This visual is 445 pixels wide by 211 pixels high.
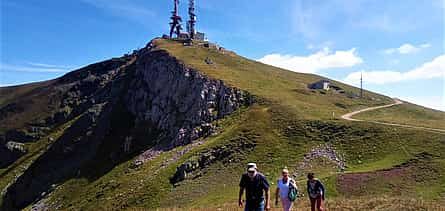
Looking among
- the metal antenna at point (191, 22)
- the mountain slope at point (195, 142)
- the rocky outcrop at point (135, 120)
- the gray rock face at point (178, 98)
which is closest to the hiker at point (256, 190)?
the mountain slope at point (195, 142)

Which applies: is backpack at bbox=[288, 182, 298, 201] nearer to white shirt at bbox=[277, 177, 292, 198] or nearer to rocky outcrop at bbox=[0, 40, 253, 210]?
white shirt at bbox=[277, 177, 292, 198]

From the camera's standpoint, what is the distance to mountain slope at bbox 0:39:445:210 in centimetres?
5650

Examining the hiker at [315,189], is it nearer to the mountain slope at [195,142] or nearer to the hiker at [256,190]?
the hiker at [256,190]

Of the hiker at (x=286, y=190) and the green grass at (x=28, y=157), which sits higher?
the hiker at (x=286, y=190)

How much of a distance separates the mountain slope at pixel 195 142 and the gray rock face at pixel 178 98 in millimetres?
306

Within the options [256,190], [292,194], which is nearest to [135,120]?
[292,194]

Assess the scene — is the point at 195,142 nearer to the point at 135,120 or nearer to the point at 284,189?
the point at 135,120

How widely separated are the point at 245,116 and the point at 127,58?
10068cm

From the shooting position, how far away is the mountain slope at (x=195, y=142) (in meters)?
56.5

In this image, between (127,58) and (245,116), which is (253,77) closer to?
(245,116)

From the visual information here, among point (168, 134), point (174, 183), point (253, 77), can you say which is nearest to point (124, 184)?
point (174, 183)

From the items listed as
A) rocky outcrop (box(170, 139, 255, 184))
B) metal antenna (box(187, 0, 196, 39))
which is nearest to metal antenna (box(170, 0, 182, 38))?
metal antenna (box(187, 0, 196, 39))

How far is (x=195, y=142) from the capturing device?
8388cm

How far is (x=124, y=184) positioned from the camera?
75.3 metres
